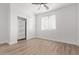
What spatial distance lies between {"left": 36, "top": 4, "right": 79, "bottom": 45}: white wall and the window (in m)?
0.28

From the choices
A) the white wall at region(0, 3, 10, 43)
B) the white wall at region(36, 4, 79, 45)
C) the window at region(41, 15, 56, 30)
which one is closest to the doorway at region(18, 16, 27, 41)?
the white wall at region(0, 3, 10, 43)

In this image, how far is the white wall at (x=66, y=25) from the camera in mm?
3359

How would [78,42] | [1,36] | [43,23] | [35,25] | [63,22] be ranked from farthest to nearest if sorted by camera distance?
[35,25]
[43,23]
[63,22]
[1,36]
[78,42]

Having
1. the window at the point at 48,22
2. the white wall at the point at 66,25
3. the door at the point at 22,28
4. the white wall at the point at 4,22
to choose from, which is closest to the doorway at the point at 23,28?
the door at the point at 22,28

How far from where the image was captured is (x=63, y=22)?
386cm

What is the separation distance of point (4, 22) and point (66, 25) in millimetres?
3523

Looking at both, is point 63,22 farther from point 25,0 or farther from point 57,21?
point 25,0

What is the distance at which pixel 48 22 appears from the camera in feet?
15.9

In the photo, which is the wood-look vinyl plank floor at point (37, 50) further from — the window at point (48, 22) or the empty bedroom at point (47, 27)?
the window at point (48, 22)

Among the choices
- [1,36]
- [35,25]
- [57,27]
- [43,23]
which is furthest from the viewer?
[35,25]

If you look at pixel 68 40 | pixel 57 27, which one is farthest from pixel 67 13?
pixel 68 40

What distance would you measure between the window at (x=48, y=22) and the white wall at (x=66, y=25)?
0.28 m

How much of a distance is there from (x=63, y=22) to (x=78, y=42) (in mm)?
1363

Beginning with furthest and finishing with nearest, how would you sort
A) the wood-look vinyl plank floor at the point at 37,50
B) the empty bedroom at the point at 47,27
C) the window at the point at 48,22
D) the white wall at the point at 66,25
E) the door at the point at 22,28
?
Result: the window at the point at 48,22, the door at the point at 22,28, the white wall at the point at 66,25, the empty bedroom at the point at 47,27, the wood-look vinyl plank floor at the point at 37,50
